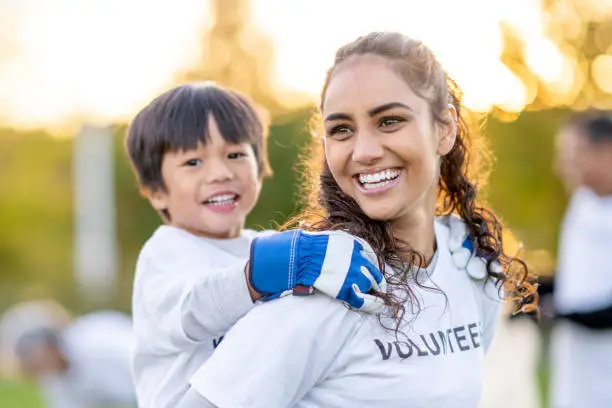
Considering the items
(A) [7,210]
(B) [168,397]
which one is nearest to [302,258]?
(B) [168,397]

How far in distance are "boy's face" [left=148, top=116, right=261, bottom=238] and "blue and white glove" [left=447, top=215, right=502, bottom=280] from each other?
1.95ft

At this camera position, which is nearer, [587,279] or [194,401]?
[194,401]

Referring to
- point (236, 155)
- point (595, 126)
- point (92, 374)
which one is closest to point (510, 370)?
point (595, 126)

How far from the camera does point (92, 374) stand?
645cm

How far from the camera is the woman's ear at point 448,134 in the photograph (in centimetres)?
226

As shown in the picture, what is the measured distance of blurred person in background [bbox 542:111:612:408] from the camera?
17.0 feet

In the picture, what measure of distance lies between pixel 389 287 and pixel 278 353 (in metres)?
0.29

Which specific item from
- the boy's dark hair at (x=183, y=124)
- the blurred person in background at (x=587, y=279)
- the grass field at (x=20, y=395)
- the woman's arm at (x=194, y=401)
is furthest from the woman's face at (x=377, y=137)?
the grass field at (x=20, y=395)

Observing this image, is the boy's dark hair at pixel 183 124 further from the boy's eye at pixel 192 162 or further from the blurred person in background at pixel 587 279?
the blurred person in background at pixel 587 279

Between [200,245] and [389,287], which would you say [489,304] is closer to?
[389,287]

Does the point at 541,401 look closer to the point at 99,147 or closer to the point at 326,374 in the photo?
the point at 326,374

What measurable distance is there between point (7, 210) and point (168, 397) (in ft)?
51.6

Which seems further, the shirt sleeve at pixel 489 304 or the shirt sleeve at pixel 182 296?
the shirt sleeve at pixel 489 304

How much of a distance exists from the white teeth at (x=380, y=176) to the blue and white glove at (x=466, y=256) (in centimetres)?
36
